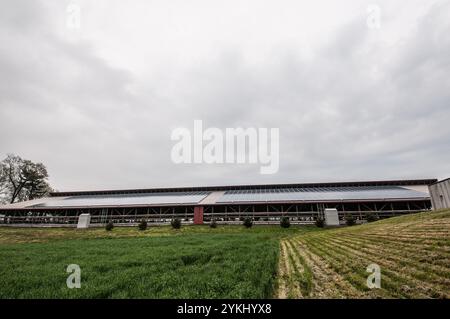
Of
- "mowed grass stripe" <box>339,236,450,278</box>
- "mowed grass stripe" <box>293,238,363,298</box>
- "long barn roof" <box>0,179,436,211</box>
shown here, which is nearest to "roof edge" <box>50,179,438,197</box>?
"long barn roof" <box>0,179,436,211</box>

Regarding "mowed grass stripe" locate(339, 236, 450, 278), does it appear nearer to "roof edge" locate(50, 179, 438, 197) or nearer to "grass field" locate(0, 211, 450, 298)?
"grass field" locate(0, 211, 450, 298)

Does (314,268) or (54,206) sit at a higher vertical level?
(54,206)

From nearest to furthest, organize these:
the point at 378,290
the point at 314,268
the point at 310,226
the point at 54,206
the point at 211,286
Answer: the point at 378,290, the point at 211,286, the point at 314,268, the point at 310,226, the point at 54,206

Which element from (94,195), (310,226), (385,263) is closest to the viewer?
(385,263)

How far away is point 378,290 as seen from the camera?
251 inches

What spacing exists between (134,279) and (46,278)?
136 inches

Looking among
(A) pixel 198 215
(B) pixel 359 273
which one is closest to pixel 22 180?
(A) pixel 198 215

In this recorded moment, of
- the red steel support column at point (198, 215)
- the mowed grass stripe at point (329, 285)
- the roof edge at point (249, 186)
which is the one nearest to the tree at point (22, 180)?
the roof edge at point (249, 186)
